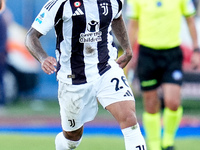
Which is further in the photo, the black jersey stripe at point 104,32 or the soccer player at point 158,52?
the soccer player at point 158,52

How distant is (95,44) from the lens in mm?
7133

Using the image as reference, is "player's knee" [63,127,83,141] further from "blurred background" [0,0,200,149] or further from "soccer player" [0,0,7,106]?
"soccer player" [0,0,7,106]

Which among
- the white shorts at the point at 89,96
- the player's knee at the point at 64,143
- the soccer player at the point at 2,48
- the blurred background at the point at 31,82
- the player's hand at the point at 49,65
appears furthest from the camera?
the soccer player at the point at 2,48

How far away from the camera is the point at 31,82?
16.6 metres

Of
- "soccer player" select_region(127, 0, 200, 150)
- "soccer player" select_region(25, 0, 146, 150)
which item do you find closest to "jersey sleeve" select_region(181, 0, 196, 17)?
"soccer player" select_region(127, 0, 200, 150)

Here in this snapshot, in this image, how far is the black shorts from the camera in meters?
9.70

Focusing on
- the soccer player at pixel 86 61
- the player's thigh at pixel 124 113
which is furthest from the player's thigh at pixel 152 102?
the player's thigh at pixel 124 113

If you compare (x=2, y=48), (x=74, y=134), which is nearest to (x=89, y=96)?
(x=74, y=134)

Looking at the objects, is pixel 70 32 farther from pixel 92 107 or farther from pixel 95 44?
pixel 92 107

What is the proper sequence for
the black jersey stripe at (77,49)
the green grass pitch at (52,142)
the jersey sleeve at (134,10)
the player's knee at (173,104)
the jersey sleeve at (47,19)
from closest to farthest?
1. the jersey sleeve at (47,19)
2. the black jersey stripe at (77,49)
3. the player's knee at (173,104)
4. the jersey sleeve at (134,10)
5. the green grass pitch at (52,142)

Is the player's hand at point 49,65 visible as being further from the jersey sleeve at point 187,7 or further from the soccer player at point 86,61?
the jersey sleeve at point 187,7

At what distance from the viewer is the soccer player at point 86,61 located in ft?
22.5

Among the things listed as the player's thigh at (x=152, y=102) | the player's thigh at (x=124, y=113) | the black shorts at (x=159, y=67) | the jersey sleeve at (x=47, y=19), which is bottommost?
the player's thigh at (x=152, y=102)

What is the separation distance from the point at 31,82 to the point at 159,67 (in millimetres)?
7257
